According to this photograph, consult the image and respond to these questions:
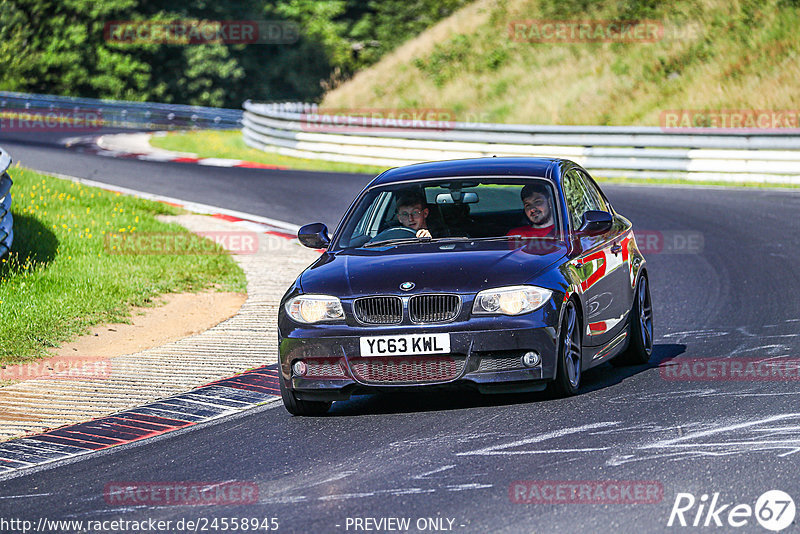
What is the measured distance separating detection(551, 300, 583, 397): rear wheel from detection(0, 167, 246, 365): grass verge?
4.85 m

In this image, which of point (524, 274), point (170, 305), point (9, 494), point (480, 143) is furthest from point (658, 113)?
point (9, 494)

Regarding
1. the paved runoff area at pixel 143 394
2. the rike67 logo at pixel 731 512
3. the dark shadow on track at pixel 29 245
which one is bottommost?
the paved runoff area at pixel 143 394

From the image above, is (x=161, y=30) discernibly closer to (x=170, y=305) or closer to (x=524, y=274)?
(x=170, y=305)

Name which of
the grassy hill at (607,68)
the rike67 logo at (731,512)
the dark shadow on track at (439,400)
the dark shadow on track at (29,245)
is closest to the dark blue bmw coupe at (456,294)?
the dark shadow on track at (439,400)

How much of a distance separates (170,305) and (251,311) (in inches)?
44.8

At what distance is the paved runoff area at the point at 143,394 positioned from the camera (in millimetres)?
7824

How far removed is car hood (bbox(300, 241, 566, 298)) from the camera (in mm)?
7562

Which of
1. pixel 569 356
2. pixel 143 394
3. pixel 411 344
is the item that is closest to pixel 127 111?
pixel 143 394

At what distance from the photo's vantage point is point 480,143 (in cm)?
2625

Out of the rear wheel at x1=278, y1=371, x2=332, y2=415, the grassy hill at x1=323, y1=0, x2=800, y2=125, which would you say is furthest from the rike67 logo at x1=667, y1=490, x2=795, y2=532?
the grassy hill at x1=323, y1=0, x2=800, y2=125

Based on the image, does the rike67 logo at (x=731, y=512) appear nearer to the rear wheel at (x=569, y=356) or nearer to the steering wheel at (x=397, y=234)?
the rear wheel at (x=569, y=356)

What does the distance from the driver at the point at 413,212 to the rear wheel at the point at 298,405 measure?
4.93 feet

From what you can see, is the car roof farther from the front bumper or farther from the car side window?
the front bumper

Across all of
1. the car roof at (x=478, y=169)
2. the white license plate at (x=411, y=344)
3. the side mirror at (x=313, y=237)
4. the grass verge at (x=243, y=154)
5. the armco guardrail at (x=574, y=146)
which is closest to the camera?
the white license plate at (x=411, y=344)
